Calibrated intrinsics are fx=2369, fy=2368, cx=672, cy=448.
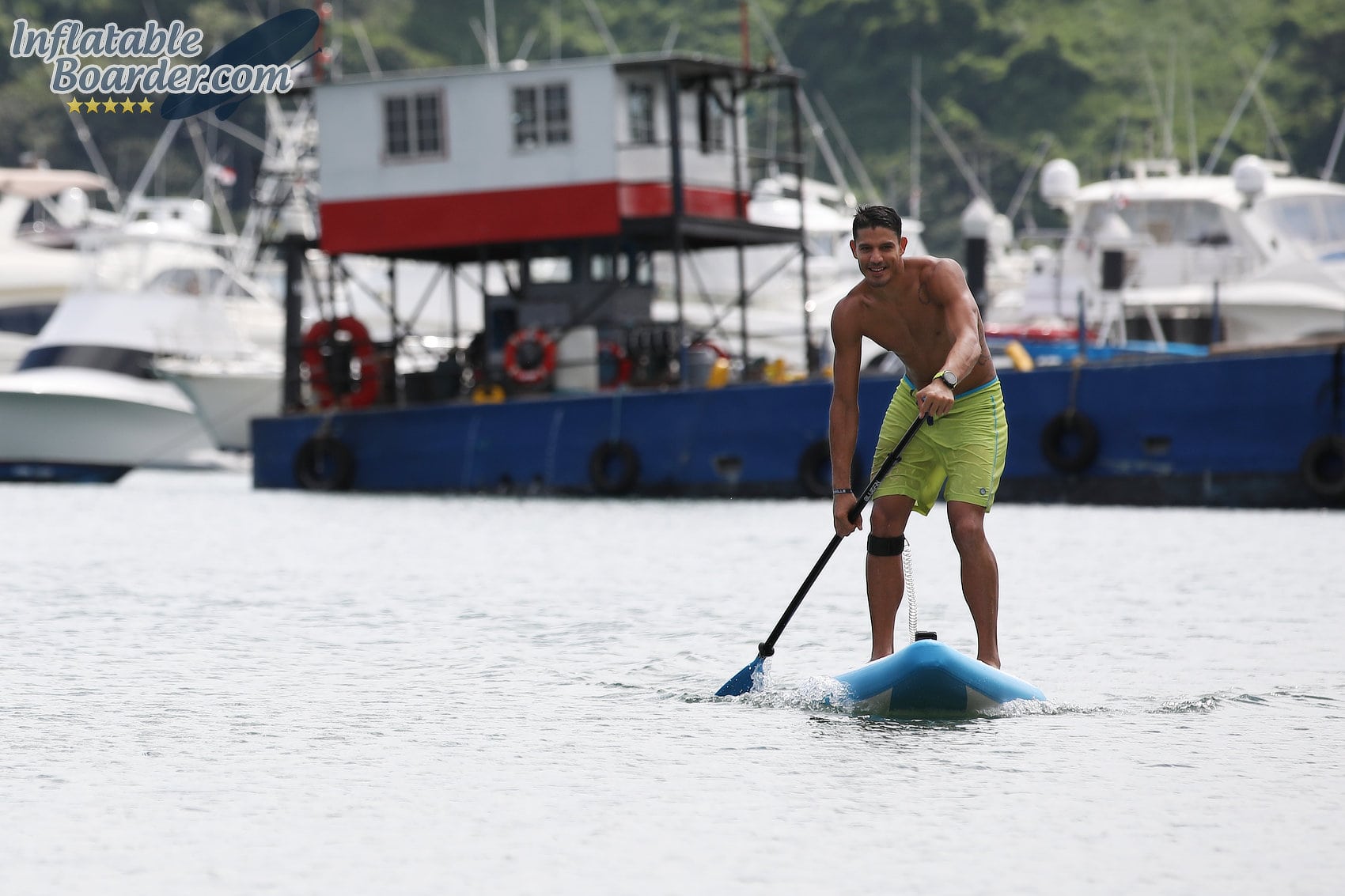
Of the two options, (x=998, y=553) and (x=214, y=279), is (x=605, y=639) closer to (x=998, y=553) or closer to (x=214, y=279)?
(x=998, y=553)

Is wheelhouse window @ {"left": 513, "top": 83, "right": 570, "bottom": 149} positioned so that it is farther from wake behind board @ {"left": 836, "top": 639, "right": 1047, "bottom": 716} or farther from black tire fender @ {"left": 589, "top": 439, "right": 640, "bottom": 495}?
wake behind board @ {"left": 836, "top": 639, "right": 1047, "bottom": 716}

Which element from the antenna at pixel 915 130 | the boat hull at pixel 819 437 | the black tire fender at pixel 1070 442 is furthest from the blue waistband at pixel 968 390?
the antenna at pixel 915 130

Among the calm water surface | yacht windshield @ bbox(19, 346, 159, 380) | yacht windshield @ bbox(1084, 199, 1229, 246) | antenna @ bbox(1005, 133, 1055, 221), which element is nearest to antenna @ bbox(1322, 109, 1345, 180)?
yacht windshield @ bbox(1084, 199, 1229, 246)

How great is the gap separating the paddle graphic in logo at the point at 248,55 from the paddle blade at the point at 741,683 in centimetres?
1126

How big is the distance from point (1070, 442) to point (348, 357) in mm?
10796

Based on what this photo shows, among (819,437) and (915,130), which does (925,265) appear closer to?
(819,437)

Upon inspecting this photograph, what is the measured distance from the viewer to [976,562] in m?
9.77

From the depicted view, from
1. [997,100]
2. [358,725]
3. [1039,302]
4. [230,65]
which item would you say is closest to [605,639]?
[358,725]

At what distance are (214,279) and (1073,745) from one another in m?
40.7

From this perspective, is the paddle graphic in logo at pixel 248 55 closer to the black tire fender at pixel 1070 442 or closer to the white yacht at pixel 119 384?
the black tire fender at pixel 1070 442

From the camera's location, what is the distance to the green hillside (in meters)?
72.9

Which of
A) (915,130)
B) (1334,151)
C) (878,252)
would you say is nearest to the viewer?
(878,252)

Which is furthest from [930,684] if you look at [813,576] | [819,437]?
[819,437]

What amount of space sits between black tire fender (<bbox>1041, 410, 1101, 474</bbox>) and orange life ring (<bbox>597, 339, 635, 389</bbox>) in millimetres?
5830
